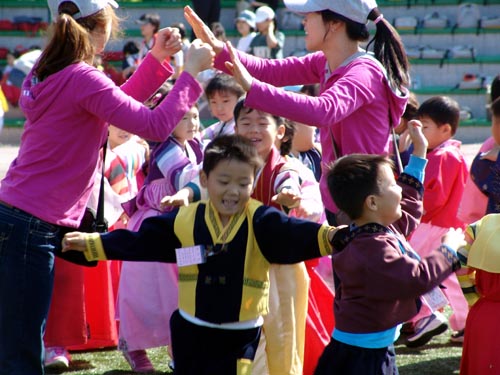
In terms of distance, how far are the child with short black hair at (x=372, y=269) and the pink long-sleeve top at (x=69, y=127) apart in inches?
26.9

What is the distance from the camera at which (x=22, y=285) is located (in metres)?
3.60

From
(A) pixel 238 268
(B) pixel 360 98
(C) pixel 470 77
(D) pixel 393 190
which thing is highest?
(B) pixel 360 98

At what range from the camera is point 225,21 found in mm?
16234

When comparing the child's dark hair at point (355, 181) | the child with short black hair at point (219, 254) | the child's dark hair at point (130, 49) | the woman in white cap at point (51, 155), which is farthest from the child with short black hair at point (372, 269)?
the child's dark hair at point (130, 49)

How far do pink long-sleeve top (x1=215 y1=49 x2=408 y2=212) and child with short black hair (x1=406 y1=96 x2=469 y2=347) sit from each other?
197 cm

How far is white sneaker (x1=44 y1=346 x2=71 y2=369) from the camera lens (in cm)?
519

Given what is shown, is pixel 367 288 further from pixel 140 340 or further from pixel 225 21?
pixel 225 21

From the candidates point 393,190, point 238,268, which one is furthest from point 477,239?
point 238,268

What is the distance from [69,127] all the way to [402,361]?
2624 mm

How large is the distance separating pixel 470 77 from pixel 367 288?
12.3m

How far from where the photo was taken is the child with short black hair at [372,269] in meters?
3.33

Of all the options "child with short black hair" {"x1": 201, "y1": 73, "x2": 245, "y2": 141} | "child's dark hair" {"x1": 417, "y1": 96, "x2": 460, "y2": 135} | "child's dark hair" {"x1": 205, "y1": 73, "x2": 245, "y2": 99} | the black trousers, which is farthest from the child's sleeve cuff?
"child's dark hair" {"x1": 417, "y1": 96, "x2": 460, "y2": 135}

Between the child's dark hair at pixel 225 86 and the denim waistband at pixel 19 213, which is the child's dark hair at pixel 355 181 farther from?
the child's dark hair at pixel 225 86

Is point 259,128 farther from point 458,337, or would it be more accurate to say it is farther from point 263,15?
point 263,15
